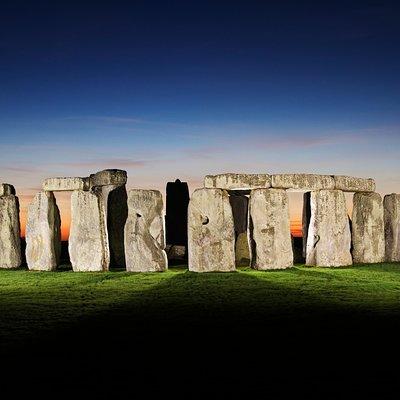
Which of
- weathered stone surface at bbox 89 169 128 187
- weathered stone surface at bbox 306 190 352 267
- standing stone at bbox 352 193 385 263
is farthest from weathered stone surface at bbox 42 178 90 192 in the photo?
standing stone at bbox 352 193 385 263

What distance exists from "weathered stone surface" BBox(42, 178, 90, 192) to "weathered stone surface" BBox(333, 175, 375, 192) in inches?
222

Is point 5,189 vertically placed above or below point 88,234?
above

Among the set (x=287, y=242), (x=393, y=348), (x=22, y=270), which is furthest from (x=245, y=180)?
(x=393, y=348)

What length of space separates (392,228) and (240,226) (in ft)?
12.8

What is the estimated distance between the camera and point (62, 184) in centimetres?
1295

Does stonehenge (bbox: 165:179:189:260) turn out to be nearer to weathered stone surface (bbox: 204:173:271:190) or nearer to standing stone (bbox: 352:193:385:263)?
weathered stone surface (bbox: 204:173:271:190)

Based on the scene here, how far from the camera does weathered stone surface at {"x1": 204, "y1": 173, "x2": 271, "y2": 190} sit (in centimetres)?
1184

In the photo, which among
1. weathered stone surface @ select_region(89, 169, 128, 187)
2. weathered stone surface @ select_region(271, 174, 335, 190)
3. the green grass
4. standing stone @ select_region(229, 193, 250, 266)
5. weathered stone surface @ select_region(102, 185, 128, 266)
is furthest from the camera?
standing stone @ select_region(229, 193, 250, 266)

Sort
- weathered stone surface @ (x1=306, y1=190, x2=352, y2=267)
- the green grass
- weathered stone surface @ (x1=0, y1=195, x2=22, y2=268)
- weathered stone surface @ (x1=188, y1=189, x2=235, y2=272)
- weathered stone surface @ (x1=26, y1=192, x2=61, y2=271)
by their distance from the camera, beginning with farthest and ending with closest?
weathered stone surface @ (x1=0, y1=195, x2=22, y2=268), weathered stone surface @ (x1=26, y1=192, x2=61, y2=271), weathered stone surface @ (x1=306, y1=190, x2=352, y2=267), weathered stone surface @ (x1=188, y1=189, x2=235, y2=272), the green grass

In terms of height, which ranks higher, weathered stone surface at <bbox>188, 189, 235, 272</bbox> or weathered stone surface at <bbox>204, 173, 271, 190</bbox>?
weathered stone surface at <bbox>204, 173, 271, 190</bbox>

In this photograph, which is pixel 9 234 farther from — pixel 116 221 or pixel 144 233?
pixel 144 233

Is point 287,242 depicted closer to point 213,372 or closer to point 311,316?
point 311,316

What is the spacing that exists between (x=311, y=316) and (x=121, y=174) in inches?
340

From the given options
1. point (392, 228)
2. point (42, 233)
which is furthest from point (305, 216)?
point (42, 233)
